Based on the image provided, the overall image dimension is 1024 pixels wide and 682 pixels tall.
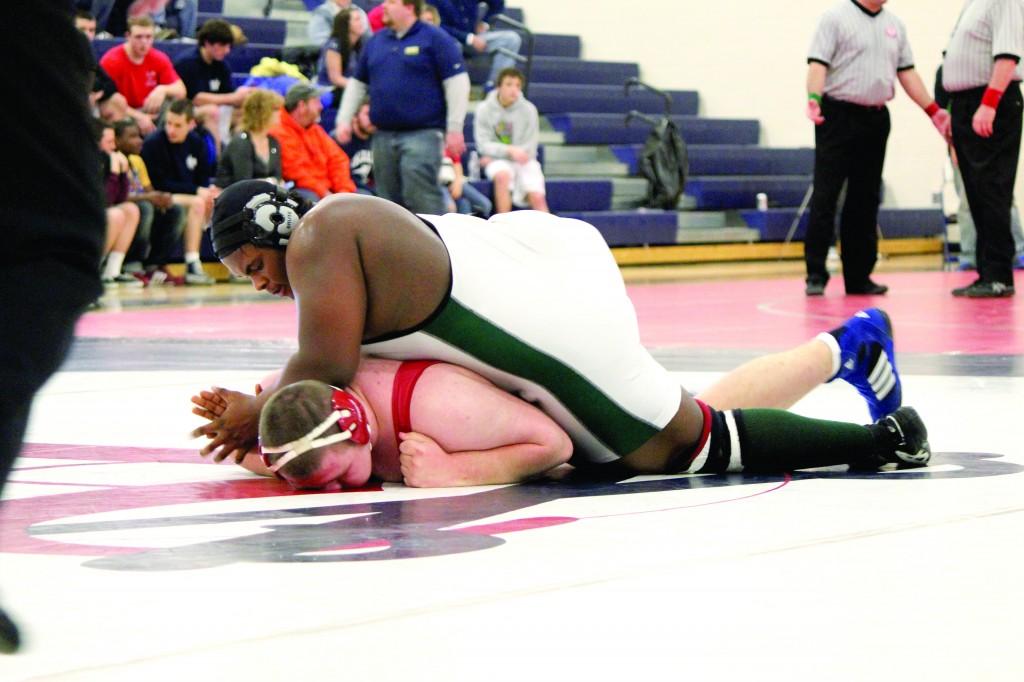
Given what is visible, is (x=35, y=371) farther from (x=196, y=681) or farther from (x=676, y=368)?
(x=676, y=368)

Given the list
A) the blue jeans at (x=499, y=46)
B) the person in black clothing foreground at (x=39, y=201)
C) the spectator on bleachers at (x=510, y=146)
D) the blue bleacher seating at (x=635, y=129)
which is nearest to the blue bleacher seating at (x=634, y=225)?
the spectator on bleachers at (x=510, y=146)

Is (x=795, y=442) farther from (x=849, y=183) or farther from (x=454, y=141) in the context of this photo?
(x=454, y=141)

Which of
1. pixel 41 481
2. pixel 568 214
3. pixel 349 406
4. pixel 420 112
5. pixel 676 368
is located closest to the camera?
pixel 349 406

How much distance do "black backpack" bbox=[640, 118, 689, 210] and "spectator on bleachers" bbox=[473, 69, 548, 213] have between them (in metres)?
1.62

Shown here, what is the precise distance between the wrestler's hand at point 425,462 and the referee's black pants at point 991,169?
18.1ft

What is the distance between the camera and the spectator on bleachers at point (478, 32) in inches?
498

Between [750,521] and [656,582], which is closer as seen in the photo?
[656,582]

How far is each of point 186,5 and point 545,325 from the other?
31.4 ft

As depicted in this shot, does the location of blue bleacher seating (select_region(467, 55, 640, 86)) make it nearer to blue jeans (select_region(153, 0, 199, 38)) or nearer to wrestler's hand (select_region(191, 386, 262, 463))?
blue jeans (select_region(153, 0, 199, 38))

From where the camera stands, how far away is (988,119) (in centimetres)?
739

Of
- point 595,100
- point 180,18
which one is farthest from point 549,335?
point 595,100

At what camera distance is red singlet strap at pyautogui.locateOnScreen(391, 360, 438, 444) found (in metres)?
2.67

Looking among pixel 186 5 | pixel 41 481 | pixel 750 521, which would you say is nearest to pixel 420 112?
pixel 186 5

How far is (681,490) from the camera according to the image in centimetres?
266
